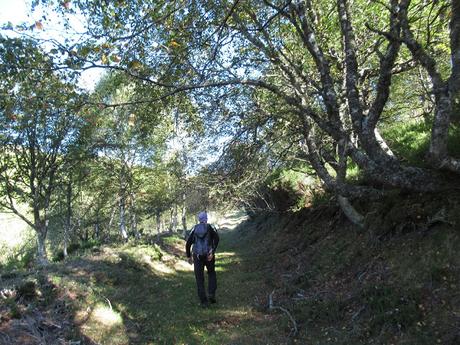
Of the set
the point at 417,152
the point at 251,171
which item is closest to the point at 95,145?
the point at 251,171

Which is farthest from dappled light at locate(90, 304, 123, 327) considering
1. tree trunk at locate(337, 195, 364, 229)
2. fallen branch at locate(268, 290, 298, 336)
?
tree trunk at locate(337, 195, 364, 229)

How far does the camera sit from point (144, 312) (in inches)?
344

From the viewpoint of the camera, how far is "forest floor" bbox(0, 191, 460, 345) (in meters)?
5.50

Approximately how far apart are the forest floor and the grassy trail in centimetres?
Result: 3

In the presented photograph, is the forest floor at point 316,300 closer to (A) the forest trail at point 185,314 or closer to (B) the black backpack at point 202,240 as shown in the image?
(A) the forest trail at point 185,314

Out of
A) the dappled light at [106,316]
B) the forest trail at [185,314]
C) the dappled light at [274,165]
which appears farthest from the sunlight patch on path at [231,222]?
the dappled light at [106,316]

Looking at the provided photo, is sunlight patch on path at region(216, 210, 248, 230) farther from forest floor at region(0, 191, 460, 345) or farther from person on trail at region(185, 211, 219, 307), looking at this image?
person on trail at region(185, 211, 219, 307)

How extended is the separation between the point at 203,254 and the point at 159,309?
183 centimetres

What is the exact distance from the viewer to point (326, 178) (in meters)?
8.59

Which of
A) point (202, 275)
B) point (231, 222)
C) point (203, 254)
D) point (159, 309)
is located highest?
point (231, 222)

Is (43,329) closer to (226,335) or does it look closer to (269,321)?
(226,335)

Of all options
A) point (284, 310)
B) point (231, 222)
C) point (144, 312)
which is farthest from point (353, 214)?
point (231, 222)

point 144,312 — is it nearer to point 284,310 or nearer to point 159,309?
point 159,309

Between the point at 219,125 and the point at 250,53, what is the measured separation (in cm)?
391
